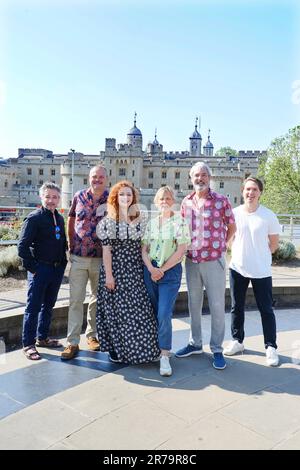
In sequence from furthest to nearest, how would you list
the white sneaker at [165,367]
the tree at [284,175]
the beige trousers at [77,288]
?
the tree at [284,175] < the beige trousers at [77,288] < the white sneaker at [165,367]

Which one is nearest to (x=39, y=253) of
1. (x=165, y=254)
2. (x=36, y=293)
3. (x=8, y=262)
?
(x=36, y=293)

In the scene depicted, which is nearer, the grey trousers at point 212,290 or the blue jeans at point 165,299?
the blue jeans at point 165,299

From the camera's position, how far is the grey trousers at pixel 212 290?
3.51m

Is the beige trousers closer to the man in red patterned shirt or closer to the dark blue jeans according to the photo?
the man in red patterned shirt

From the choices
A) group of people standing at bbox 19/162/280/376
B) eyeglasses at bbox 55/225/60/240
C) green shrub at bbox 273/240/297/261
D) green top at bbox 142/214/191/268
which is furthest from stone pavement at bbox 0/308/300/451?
green shrub at bbox 273/240/297/261

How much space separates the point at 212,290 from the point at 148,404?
1145 mm

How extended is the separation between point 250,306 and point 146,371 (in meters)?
2.77

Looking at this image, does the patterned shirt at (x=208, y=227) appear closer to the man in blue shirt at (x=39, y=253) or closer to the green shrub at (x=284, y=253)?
the man in blue shirt at (x=39, y=253)

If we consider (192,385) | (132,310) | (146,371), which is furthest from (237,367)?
(132,310)

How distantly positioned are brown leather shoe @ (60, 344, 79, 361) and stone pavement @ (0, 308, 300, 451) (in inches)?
2.3

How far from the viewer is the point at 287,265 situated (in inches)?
329

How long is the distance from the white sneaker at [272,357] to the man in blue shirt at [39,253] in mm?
2053

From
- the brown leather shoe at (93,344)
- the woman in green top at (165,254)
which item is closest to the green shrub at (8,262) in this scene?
the brown leather shoe at (93,344)

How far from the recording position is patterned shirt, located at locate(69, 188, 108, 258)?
3.69 m
